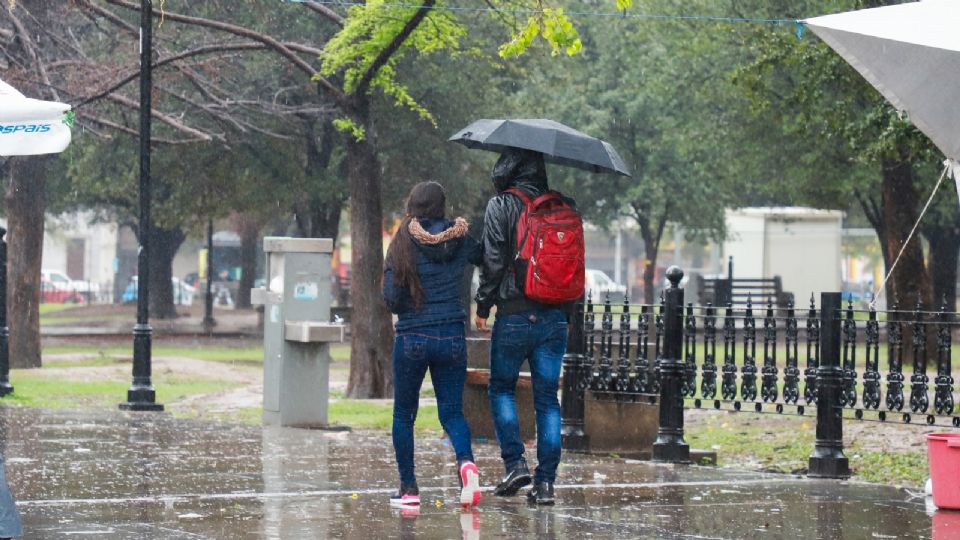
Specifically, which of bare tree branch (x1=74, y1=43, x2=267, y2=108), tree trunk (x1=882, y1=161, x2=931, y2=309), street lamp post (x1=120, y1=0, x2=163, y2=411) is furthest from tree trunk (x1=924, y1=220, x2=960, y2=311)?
street lamp post (x1=120, y1=0, x2=163, y2=411)

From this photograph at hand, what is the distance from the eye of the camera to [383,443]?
509 inches

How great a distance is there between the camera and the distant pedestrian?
27.8 feet

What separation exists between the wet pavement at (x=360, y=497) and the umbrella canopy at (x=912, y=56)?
2404mm

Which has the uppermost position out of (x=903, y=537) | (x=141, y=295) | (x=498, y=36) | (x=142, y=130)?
(x=498, y=36)

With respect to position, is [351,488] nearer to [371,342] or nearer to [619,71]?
[371,342]

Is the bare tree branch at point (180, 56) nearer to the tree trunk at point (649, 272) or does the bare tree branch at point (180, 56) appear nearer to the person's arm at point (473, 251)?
the person's arm at point (473, 251)

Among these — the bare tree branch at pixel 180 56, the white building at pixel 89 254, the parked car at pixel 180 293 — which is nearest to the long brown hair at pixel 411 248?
the bare tree branch at pixel 180 56

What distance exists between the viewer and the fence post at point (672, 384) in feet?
39.7

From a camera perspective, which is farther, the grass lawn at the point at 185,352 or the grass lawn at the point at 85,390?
the grass lawn at the point at 185,352

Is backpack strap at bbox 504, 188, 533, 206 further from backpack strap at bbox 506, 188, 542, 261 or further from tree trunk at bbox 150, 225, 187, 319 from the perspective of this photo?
tree trunk at bbox 150, 225, 187, 319

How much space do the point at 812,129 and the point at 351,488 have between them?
20.7 meters

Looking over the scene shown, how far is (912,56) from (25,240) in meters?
20.5

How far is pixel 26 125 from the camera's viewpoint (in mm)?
7746

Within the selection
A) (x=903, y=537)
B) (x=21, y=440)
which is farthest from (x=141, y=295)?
(x=903, y=537)
